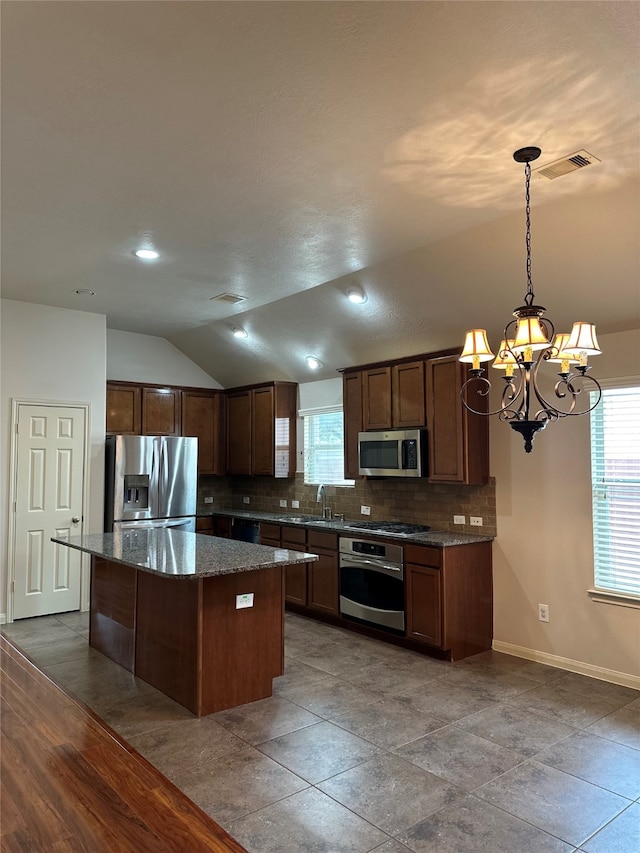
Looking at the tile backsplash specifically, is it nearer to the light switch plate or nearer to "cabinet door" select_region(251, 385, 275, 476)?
"cabinet door" select_region(251, 385, 275, 476)

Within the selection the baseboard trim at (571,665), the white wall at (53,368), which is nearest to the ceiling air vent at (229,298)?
the white wall at (53,368)

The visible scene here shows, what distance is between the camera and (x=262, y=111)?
2.40 meters

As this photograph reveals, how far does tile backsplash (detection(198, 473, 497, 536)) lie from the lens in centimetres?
500

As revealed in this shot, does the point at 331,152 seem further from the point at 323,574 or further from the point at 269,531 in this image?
the point at 269,531

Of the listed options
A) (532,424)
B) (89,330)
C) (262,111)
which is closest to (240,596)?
(532,424)

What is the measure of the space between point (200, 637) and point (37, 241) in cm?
275

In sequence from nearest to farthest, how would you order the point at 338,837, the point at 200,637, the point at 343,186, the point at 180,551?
1. the point at 338,837
2. the point at 343,186
3. the point at 200,637
4. the point at 180,551

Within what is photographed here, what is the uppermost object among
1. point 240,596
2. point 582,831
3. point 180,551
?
point 180,551

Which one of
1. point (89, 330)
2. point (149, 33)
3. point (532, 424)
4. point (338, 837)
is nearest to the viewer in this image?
point (149, 33)

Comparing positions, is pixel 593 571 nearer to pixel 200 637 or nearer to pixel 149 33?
pixel 200 637

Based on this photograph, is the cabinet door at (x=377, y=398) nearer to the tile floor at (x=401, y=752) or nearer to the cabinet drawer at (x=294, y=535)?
the cabinet drawer at (x=294, y=535)

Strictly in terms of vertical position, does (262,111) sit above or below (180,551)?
above

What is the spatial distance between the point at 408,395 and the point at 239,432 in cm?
282

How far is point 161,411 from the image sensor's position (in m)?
7.11
